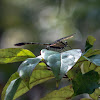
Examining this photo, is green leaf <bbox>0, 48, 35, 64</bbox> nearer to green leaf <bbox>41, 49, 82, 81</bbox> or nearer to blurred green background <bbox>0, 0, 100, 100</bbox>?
green leaf <bbox>41, 49, 82, 81</bbox>

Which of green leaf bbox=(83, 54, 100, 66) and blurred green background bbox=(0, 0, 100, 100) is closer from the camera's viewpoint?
green leaf bbox=(83, 54, 100, 66)

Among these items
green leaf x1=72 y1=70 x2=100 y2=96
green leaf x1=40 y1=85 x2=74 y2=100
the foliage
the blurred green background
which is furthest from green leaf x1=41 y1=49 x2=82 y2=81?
the blurred green background

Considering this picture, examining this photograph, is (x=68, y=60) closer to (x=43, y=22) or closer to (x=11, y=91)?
(x=11, y=91)

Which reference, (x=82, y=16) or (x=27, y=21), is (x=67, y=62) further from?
(x=27, y=21)

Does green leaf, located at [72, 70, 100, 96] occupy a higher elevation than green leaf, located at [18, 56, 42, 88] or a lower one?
lower

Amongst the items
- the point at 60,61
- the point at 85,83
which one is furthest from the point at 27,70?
the point at 85,83

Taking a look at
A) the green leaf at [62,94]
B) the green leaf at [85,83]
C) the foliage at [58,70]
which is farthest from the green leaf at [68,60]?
the green leaf at [62,94]

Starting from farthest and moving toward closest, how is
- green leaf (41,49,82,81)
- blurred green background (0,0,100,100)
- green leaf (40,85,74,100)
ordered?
blurred green background (0,0,100,100)
green leaf (40,85,74,100)
green leaf (41,49,82,81)

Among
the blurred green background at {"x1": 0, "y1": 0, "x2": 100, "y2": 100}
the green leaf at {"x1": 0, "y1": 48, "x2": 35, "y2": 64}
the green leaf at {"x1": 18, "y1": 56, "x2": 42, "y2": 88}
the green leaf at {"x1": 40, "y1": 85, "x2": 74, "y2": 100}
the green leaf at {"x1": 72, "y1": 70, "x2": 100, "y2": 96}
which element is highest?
the blurred green background at {"x1": 0, "y1": 0, "x2": 100, "y2": 100}

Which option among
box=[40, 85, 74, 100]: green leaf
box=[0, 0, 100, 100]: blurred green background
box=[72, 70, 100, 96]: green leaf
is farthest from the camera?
box=[0, 0, 100, 100]: blurred green background
